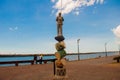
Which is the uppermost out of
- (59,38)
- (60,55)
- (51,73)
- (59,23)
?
A: (59,23)

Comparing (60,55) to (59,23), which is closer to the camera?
(60,55)

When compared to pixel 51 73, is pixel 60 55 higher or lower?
higher

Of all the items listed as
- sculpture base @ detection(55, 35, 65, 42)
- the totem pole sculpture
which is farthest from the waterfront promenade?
sculpture base @ detection(55, 35, 65, 42)

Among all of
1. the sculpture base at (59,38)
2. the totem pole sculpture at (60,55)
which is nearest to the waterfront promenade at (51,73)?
the totem pole sculpture at (60,55)

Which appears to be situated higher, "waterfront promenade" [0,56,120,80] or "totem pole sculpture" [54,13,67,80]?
"totem pole sculpture" [54,13,67,80]

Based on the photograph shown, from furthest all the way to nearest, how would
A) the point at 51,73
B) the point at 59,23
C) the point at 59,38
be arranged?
the point at 51,73, the point at 59,23, the point at 59,38

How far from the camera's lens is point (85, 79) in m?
17.2

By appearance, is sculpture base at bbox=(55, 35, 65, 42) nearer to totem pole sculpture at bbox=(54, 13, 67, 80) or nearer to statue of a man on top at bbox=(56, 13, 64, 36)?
totem pole sculpture at bbox=(54, 13, 67, 80)

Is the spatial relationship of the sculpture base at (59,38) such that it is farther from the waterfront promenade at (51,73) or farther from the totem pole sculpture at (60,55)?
the waterfront promenade at (51,73)

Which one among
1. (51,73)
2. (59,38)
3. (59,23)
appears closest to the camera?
(59,38)

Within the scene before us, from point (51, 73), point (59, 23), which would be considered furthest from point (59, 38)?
point (51, 73)

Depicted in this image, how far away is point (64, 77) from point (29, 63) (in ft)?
78.0

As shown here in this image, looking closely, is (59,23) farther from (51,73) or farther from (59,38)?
(51,73)

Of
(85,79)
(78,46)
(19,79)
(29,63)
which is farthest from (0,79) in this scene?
(78,46)
